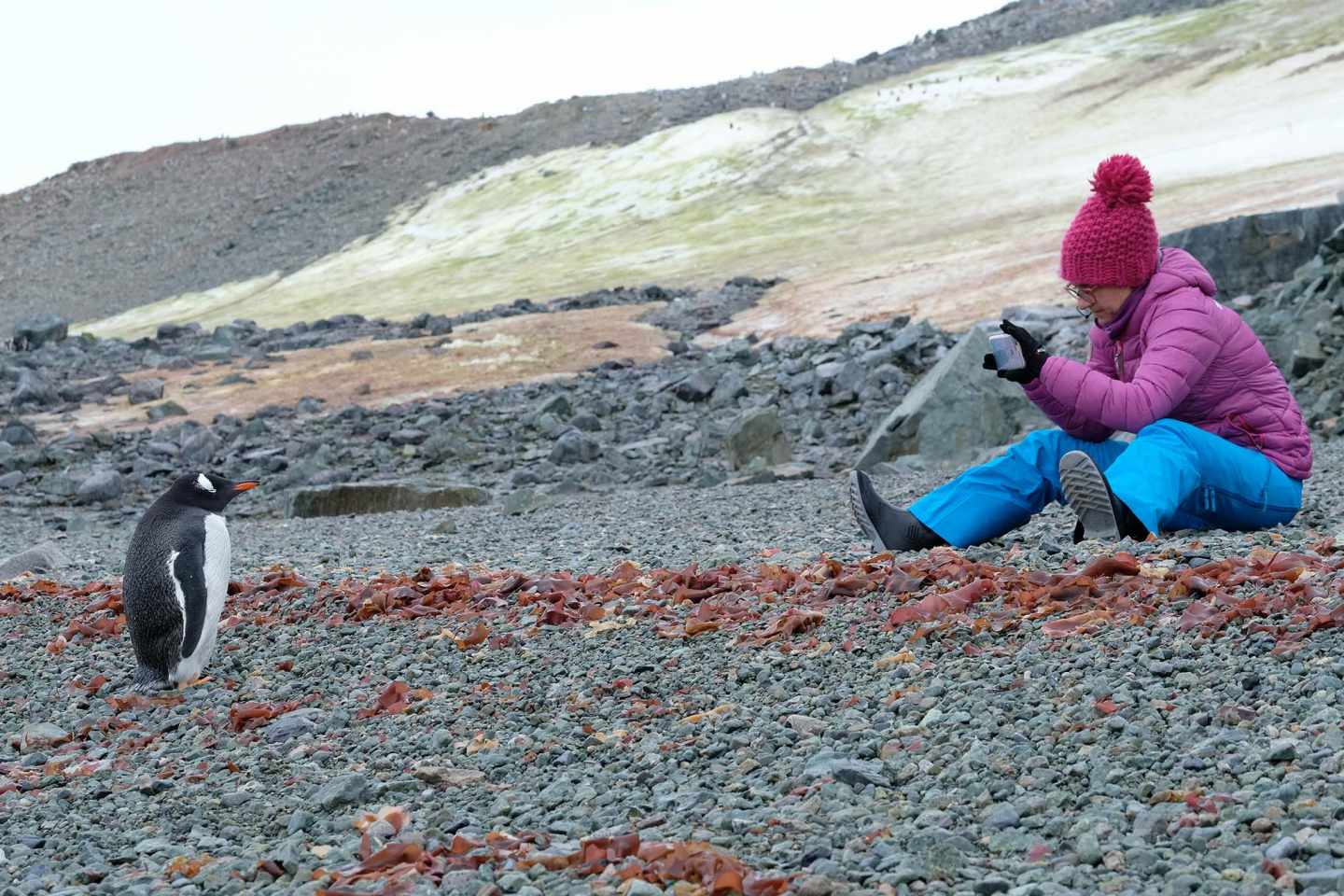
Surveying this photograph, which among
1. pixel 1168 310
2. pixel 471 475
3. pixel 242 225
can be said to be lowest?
pixel 471 475

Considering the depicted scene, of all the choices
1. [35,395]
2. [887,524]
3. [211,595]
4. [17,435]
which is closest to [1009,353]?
[887,524]

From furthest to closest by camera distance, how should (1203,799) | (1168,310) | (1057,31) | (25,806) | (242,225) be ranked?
(242,225) < (1057,31) < (1168,310) < (25,806) < (1203,799)

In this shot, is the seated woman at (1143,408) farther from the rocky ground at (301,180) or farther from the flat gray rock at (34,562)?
the rocky ground at (301,180)

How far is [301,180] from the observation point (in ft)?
186

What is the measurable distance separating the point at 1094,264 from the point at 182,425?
16.7m

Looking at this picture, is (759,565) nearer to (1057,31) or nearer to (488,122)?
(1057,31)

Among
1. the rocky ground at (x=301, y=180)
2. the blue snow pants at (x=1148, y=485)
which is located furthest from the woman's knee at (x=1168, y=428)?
the rocky ground at (x=301, y=180)

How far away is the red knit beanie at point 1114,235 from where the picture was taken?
619cm

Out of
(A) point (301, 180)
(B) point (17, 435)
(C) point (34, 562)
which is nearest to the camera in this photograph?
(C) point (34, 562)

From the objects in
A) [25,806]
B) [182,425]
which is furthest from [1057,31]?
[25,806]

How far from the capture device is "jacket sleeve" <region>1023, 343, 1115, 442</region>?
20.1 ft

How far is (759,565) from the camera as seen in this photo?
24.6 ft

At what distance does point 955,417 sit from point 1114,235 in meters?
7.92

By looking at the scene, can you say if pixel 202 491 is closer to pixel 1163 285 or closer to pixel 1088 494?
pixel 1088 494
